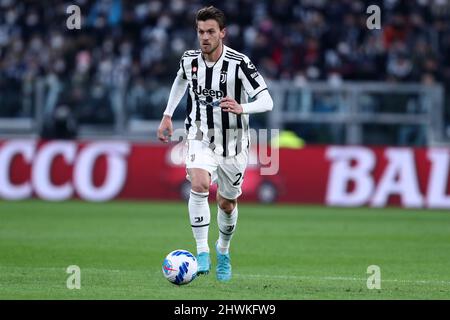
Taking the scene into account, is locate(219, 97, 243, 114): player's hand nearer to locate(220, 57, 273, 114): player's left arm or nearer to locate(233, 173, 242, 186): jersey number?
locate(220, 57, 273, 114): player's left arm

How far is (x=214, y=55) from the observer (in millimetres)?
10117

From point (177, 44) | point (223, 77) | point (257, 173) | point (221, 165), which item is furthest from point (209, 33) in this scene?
point (177, 44)

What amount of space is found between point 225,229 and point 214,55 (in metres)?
1.69

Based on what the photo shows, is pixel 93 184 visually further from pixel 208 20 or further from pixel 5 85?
pixel 208 20

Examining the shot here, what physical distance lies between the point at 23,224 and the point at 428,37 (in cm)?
1325

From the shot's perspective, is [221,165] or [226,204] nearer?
[221,165]

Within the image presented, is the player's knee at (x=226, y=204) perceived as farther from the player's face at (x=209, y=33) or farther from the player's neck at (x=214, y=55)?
the player's face at (x=209, y=33)

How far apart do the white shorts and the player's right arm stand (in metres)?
0.24

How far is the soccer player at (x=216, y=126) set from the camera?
391 inches

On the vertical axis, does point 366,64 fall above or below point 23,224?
above

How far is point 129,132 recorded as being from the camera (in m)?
23.8

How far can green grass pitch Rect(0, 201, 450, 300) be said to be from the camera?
907cm

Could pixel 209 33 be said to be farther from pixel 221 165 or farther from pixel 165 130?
pixel 221 165
